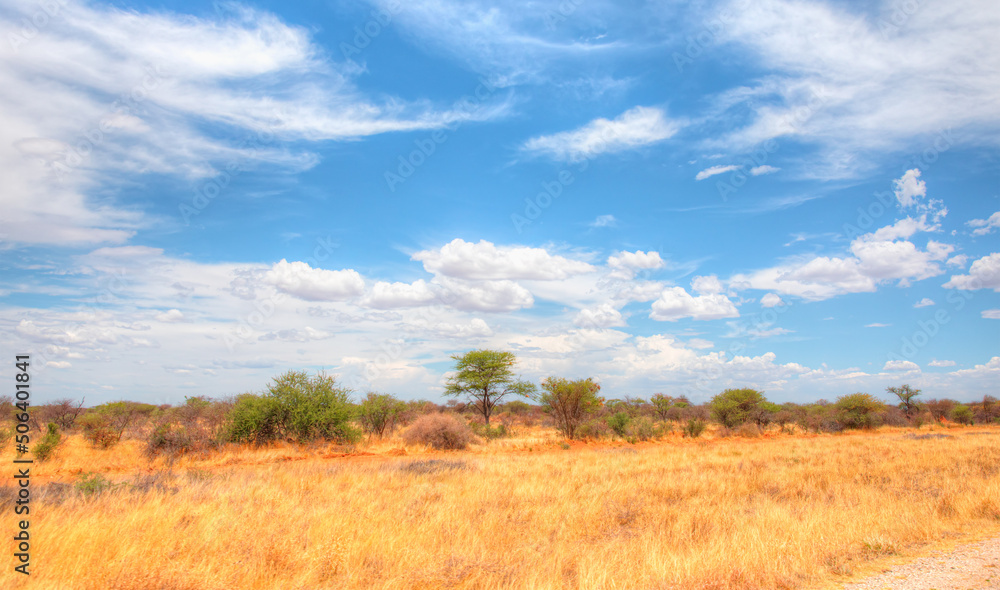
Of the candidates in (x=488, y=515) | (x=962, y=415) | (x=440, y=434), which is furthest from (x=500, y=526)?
(x=962, y=415)

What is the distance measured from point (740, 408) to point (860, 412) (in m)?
9.42

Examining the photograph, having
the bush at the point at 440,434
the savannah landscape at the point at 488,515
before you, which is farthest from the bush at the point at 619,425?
the bush at the point at 440,434

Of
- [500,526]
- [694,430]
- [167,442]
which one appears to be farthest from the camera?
[694,430]

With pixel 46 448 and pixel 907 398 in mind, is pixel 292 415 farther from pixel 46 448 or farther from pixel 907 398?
pixel 907 398

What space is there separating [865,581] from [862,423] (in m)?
40.8

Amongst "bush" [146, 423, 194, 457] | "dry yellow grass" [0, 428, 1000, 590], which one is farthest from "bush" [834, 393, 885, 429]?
"bush" [146, 423, 194, 457]

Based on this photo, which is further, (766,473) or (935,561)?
(766,473)

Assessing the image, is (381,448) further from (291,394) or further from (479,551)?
(479,551)

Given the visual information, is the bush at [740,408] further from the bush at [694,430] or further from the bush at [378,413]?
the bush at [378,413]

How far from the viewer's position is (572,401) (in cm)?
3192

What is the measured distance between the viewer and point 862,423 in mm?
38125

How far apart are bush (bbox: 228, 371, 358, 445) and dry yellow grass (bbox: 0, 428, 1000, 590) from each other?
971cm

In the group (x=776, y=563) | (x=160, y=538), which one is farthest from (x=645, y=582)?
(x=160, y=538)

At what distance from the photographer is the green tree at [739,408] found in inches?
1531
